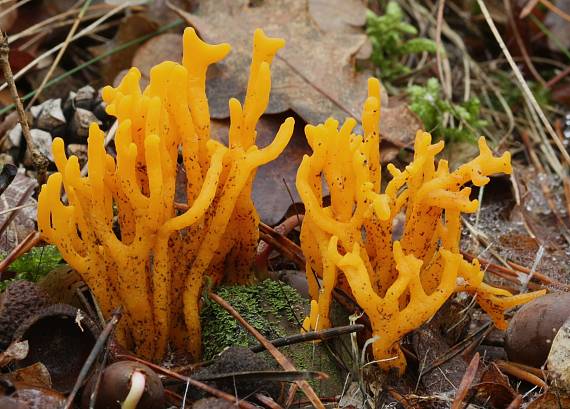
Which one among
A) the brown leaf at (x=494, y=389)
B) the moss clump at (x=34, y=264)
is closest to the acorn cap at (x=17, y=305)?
the moss clump at (x=34, y=264)

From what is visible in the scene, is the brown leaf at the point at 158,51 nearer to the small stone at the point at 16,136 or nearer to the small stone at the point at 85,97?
the small stone at the point at 85,97

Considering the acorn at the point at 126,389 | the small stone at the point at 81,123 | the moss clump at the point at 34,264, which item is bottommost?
the acorn at the point at 126,389

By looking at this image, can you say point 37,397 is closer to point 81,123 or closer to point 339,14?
point 81,123

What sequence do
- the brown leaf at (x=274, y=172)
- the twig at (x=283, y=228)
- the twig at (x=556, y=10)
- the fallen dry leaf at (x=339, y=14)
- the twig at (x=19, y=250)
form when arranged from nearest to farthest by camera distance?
the twig at (x=19, y=250)
the twig at (x=283, y=228)
the brown leaf at (x=274, y=172)
the fallen dry leaf at (x=339, y=14)
the twig at (x=556, y=10)

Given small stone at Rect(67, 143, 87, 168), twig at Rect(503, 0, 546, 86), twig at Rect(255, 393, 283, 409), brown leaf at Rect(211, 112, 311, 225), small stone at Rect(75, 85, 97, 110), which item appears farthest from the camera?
twig at Rect(503, 0, 546, 86)

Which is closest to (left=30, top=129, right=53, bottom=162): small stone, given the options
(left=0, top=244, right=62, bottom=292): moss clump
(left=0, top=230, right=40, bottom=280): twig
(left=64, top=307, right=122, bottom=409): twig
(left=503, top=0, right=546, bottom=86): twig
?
(left=0, top=244, right=62, bottom=292): moss clump

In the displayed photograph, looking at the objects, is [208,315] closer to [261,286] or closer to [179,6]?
[261,286]

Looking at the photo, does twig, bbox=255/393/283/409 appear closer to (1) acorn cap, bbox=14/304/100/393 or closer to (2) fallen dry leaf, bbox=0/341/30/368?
(1) acorn cap, bbox=14/304/100/393

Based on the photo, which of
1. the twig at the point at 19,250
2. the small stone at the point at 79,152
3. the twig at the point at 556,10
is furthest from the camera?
the twig at the point at 556,10
